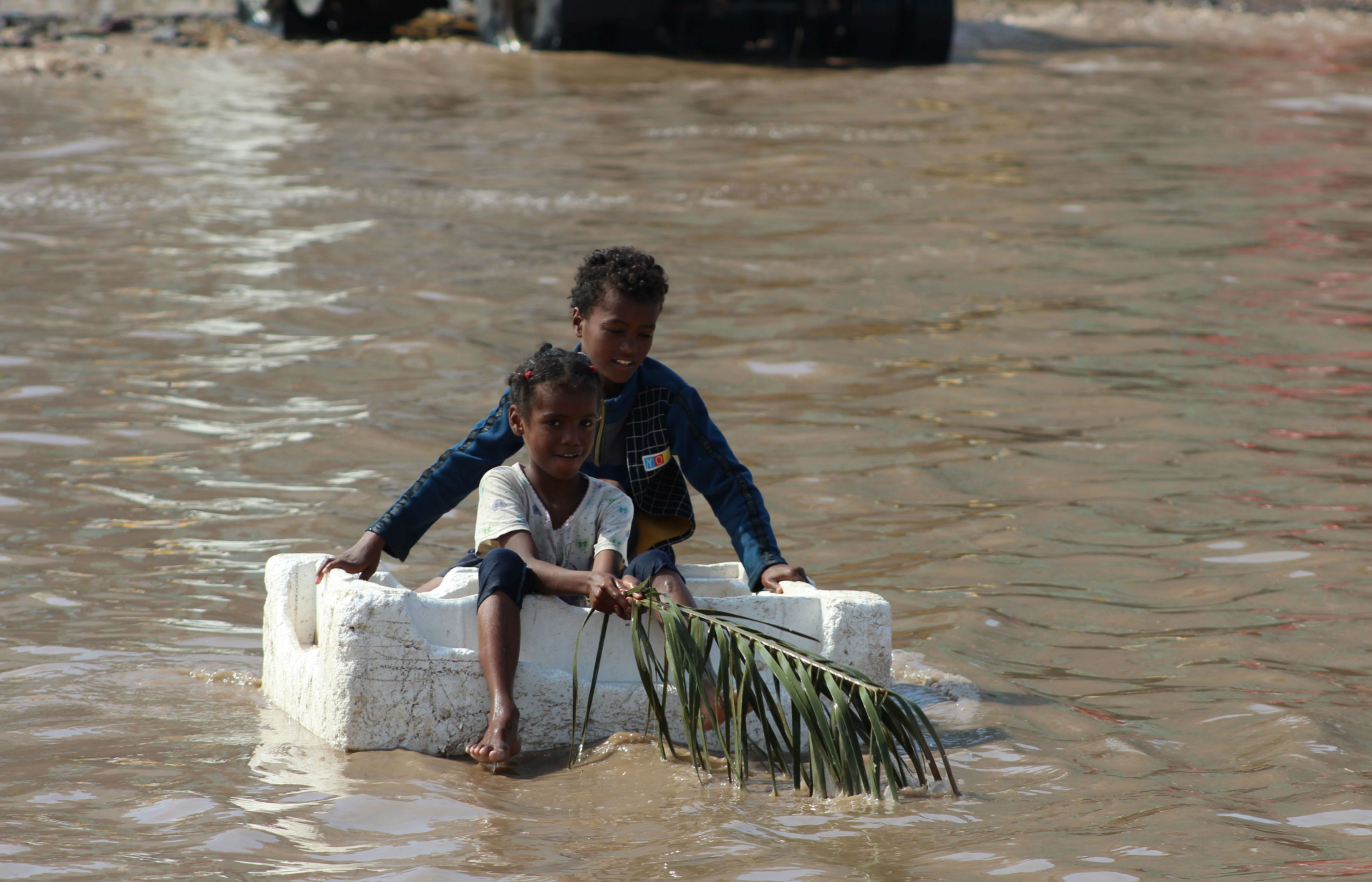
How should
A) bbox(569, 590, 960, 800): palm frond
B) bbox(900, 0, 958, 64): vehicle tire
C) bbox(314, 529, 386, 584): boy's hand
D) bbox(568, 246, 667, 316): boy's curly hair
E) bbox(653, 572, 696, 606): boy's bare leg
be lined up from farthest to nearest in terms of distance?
bbox(900, 0, 958, 64): vehicle tire → bbox(568, 246, 667, 316): boy's curly hair → bbox(314, 529, 386, 584): boy's hand → bbox(653, 572, 696, 606): boy's bare leg → bbox(569, 590, 960, 800): palm frond

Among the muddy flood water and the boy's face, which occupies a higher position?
the boy's face

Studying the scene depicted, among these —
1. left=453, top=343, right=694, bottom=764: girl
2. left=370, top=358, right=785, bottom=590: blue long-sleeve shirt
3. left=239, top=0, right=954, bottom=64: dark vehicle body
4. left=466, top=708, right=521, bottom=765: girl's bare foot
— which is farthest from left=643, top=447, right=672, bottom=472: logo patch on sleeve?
left=239, top=0, right=954, bottom=64: dark vehicle body

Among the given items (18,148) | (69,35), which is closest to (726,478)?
(18,148)

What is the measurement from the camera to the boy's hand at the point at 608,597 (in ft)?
12.8

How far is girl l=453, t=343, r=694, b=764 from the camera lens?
12.9 ft

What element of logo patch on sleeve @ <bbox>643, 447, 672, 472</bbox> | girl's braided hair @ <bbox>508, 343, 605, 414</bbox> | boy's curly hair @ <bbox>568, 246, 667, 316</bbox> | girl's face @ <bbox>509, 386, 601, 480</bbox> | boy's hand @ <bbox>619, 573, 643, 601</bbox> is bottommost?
boy's hand @ <bbox>619, 573, 643, 601</bbox>

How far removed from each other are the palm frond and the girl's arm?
66mm

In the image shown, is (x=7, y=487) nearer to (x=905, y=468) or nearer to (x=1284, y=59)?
(x=905, y=468)

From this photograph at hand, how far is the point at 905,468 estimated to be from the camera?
6.56 m

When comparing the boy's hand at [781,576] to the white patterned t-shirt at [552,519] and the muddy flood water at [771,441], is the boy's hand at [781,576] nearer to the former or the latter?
the white patterned t-shirt at [552,519]

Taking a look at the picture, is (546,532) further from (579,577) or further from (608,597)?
(608,597)

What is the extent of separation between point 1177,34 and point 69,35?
16896mm

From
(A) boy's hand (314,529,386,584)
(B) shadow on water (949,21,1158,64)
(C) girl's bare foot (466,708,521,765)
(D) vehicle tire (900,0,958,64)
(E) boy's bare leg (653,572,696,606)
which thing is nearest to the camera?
(C) girl's bare foot (466,708,521,765)

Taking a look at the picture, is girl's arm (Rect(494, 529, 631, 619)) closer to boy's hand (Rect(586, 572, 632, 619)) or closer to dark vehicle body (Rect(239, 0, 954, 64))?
boy's hand (Rect(586, 572, 632, 619))
